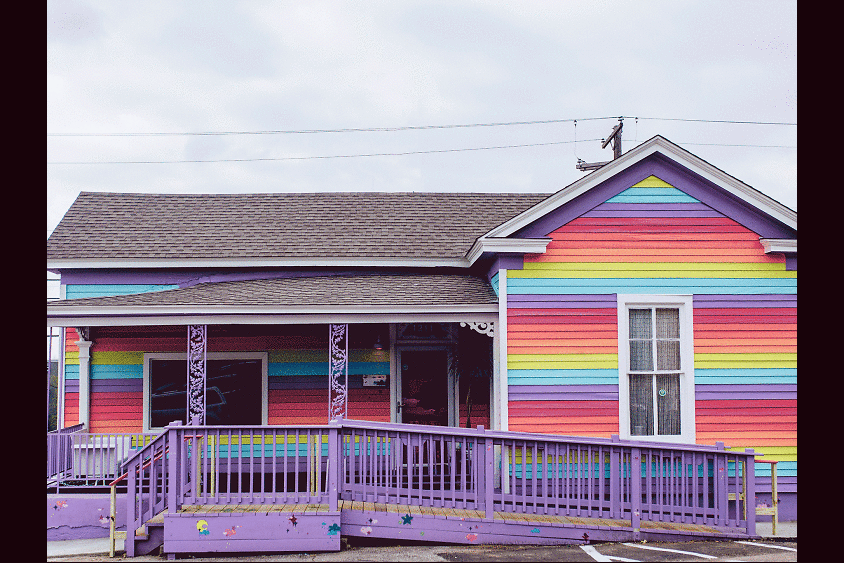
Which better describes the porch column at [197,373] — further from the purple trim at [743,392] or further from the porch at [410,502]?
the purple trim at [743,392]

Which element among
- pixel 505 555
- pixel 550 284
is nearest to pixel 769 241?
pixel 550 284

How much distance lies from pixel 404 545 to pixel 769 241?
6.43 m

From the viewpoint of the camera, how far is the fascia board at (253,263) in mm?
10789

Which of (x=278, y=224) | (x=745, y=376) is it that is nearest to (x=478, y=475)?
(x=745, y=376)

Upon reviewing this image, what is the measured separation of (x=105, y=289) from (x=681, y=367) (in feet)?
30.0

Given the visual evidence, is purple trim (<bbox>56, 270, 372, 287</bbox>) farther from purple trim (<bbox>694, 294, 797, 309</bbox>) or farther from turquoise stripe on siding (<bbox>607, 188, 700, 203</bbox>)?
purple trim (<bbox>694, 294, 797, 309</bbox>)

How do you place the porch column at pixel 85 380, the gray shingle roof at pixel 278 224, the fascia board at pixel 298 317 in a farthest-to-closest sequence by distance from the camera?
Result: the gray shingle roof at pixel 278 224 < the porch column at pixel 85 380 < the fascia board at pixel 298 317

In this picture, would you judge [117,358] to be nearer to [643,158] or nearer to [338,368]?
[338,368]

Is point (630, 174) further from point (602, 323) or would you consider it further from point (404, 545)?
point (404, 545)

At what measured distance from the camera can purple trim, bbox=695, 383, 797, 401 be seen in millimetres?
9133

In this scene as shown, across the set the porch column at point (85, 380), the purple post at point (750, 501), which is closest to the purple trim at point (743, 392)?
the purple post at point (750, 501)

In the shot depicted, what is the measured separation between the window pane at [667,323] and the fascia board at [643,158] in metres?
1.88

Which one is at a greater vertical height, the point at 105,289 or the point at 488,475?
the point at 105,289

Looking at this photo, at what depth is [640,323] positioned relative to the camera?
30.3 feet
